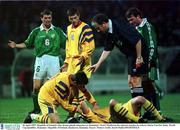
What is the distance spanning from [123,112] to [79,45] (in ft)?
2.57

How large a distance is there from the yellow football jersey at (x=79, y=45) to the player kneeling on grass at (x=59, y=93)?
1.14ft

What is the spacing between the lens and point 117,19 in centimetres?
495

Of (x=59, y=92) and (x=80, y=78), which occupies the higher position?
(x=80, y=78)

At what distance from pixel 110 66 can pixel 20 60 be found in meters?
1.57

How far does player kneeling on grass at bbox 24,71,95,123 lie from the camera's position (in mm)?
4355

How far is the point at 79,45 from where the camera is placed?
4.80m

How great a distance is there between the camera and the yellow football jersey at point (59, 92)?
172 inches

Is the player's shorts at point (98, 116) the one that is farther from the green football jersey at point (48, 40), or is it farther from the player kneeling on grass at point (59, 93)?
the green football jersey at point (48, 40)

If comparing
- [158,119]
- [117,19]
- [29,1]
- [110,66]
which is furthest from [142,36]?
[110,66]

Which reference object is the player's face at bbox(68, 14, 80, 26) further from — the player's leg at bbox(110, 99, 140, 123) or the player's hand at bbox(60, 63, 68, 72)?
the player's leg at bbox(110, 99, 140, 123)

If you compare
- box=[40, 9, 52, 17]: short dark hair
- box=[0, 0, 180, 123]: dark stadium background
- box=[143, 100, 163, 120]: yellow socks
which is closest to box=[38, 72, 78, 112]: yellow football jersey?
box=[0, 0, 180, 123]: dark stadium background

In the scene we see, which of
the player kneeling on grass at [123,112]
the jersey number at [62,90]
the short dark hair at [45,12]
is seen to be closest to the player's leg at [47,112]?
the jersey number at [62,90]

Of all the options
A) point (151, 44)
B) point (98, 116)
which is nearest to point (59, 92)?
point (98, 116)

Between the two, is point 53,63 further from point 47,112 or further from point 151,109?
point 151,109
